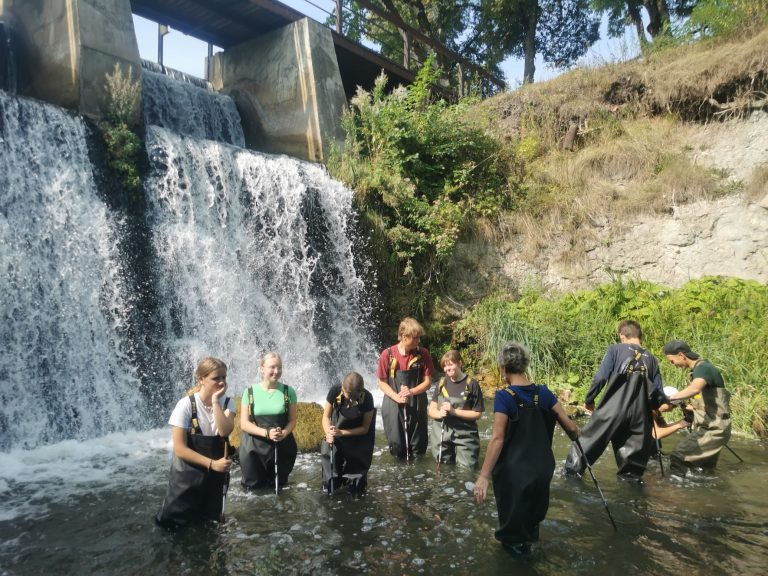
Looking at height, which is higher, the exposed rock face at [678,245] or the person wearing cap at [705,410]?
the exposed rock face at [678,245]

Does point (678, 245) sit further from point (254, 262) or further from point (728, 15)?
point (254, 262)

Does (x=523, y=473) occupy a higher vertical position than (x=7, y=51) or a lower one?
lower

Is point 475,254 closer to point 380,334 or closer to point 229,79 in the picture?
point 380,334

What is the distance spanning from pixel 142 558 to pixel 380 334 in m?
8.56

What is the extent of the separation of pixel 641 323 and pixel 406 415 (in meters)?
5.68

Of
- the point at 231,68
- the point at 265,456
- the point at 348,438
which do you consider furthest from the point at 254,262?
the point at 231,68

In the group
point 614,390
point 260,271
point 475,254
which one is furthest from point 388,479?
point 475,254

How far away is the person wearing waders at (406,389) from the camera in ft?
20.4

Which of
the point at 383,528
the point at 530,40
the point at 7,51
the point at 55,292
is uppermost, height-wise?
the point at 530,40

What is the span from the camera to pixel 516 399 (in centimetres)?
384

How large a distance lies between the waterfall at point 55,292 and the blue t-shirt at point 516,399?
21.0ft

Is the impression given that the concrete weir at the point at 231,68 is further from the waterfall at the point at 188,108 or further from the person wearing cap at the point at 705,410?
the person wearing cap at the point at 705,410

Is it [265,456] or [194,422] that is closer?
[194,422]

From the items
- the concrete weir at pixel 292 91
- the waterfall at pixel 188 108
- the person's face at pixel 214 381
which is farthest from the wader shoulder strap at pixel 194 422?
the concrete weir at pixel 292 91
